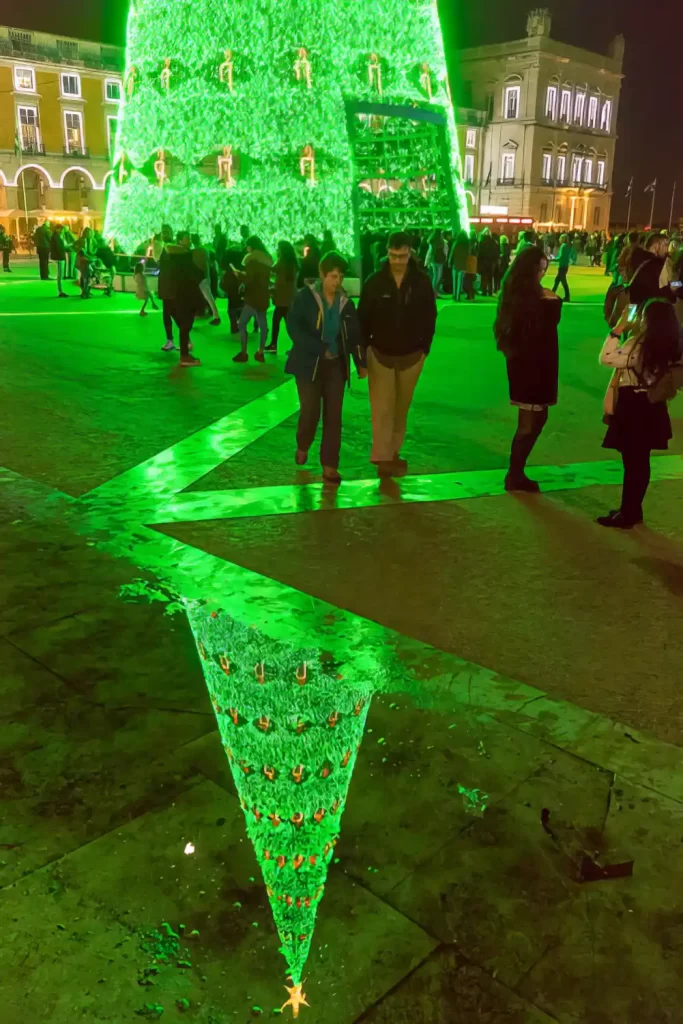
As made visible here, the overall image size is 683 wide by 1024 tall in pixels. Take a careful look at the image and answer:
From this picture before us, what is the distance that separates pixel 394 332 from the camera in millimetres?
5941

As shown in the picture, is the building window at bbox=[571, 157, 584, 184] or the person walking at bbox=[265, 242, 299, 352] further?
the building window at bbox=[571, 157, 584, 184]

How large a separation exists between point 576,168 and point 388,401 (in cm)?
8325

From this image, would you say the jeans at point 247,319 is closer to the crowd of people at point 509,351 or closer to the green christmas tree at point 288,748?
the crowd of people at point 509,351

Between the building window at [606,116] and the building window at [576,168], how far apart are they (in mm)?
4571

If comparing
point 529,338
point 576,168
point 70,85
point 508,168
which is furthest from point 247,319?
Result: point 576,168

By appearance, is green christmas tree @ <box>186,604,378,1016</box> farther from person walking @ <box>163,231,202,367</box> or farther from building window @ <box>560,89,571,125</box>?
building window @ <box>560,89,571,125</box>

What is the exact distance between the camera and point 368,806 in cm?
262

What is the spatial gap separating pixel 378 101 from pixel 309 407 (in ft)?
41.6

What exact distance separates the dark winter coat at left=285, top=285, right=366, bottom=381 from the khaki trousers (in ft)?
0.73

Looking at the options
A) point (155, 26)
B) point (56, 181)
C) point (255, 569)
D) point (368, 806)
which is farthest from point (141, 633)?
point (56, 181)

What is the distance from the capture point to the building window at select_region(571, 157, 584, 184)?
79.8 meters

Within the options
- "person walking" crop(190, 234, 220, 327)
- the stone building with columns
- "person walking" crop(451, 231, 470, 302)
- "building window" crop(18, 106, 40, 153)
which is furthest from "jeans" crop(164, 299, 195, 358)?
the stone building with columns

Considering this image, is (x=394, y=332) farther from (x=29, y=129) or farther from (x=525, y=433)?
(x=29, y=129)

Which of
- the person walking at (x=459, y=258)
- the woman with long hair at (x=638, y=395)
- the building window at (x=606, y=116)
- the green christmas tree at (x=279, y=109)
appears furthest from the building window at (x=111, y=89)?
the woman with long hair at (x=638, y=395)
